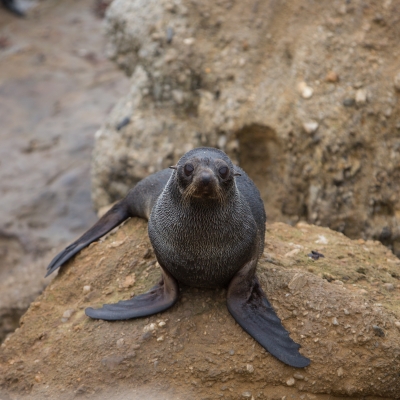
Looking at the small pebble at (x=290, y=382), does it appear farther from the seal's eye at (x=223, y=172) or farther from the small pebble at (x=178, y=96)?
the small pebble at (x=178, y=96)

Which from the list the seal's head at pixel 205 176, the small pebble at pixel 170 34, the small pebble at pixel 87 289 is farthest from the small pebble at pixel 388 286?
the small pebble at pixel 170 34

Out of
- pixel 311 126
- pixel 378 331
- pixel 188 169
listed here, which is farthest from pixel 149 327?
pixel 311 126

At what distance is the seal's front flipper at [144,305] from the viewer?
147 inches

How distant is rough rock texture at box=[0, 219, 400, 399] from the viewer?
11.4ft

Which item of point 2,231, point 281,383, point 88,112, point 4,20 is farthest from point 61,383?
point 4,20

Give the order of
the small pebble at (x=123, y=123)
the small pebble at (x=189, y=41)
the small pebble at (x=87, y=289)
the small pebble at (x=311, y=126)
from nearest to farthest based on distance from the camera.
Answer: the small pebble at (x=87, y=289) → the small pebble at (x=311, y=126) → the small pebble at (x=189, y=41) → the small pebble at (x=123, y=123)

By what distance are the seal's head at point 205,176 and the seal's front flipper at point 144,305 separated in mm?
610

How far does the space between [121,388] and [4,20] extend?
480 inches

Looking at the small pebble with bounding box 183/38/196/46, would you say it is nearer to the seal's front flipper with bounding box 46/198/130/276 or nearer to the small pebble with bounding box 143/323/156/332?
the seal's front flipper with bounding box 46/198/130/276

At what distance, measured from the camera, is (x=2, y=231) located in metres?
7.62

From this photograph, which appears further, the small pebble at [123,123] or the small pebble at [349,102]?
the small pebble at [123,123]

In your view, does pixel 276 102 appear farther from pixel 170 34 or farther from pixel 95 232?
pixel 95 232

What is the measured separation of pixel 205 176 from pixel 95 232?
184 cm

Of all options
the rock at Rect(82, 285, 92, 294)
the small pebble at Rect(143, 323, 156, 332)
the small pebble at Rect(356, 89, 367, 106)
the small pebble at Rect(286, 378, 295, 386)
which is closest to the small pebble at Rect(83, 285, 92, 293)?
the rock at Rect(82, 285, 92, 294)
